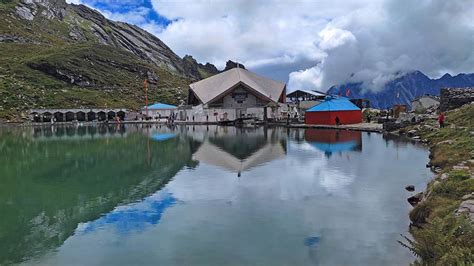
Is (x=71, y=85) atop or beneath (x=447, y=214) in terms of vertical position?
atop

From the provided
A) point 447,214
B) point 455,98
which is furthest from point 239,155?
point 455,98

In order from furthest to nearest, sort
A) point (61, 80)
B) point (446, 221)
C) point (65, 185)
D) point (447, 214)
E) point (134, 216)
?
point (61, 80) < point (65, 185) < point (134, 216) < point (447, 214) < point (446, 221)

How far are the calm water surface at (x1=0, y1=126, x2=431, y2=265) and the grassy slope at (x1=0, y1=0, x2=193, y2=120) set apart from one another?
211ft

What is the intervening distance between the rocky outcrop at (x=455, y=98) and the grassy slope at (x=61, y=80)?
68.7 metres

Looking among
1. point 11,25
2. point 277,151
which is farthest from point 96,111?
point 11,25

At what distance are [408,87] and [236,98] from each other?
4308 centimetres

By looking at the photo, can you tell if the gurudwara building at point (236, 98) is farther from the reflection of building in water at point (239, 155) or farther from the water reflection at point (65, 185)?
the water reflection at point (65, 185)

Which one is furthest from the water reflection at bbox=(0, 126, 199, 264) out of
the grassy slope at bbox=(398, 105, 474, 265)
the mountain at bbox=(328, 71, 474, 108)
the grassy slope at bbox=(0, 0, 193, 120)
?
the mountain at bbox=(328, 71, 474, 108)

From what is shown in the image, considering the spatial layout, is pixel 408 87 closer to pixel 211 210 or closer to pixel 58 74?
pixel 58 74

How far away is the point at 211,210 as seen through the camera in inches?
502

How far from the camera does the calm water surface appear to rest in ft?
30.4

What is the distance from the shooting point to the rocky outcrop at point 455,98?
41.0m

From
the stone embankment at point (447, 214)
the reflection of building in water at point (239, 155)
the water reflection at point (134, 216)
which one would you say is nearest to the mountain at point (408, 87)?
the reflection of building in water at point (239, 155)

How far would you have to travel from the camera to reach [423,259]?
24.3 feet
